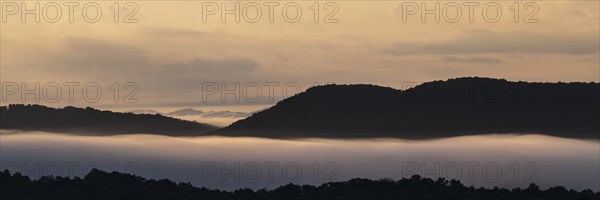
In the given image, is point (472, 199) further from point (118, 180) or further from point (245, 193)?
point (118, 180)

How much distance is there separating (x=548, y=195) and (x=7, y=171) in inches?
4041

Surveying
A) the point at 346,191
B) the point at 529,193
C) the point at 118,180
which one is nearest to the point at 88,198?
the point at 118,180

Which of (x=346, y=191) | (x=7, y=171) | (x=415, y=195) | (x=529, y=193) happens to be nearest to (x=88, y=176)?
(x=7, y=171)

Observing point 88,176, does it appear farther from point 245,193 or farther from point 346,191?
point 346,191

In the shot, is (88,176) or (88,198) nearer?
(88,198)

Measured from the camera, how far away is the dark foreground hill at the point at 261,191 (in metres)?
165

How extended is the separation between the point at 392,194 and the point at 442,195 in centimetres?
944

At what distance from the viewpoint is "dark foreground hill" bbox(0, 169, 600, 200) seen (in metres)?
165

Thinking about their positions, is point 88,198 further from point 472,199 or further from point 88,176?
point 472,199

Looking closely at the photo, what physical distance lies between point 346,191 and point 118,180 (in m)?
42.0

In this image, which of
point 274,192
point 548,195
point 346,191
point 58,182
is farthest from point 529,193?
point 58,182

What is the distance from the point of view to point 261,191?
172125 mm

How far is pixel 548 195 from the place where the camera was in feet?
558

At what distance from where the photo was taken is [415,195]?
177 m
